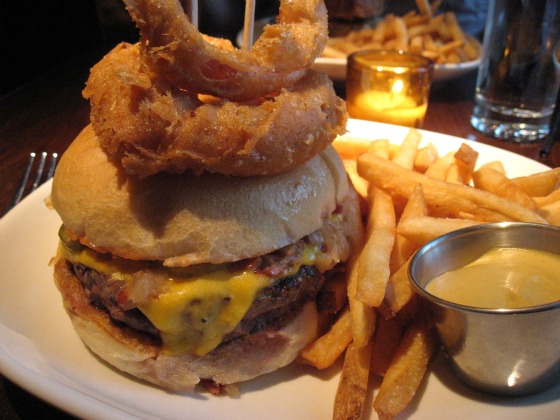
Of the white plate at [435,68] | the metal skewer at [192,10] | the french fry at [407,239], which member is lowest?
the white plate at [435,68]

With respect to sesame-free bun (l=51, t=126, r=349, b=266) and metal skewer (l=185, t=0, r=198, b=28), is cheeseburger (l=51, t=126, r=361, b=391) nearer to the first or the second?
sesame-free bun (l=51, t=126, r=349, b=266)

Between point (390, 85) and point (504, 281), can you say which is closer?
point (504, 281)

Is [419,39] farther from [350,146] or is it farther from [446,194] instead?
[446,194]

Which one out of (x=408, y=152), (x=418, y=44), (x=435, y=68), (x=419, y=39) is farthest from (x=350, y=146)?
(x=419, y=39)

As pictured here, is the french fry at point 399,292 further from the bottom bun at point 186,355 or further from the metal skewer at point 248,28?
the metal skewer at point 248,28

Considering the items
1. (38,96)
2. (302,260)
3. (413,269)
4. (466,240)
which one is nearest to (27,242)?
(302,260)

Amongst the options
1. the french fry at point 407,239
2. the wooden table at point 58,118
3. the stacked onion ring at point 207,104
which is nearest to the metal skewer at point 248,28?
the stacked onion ring at point 207,104
